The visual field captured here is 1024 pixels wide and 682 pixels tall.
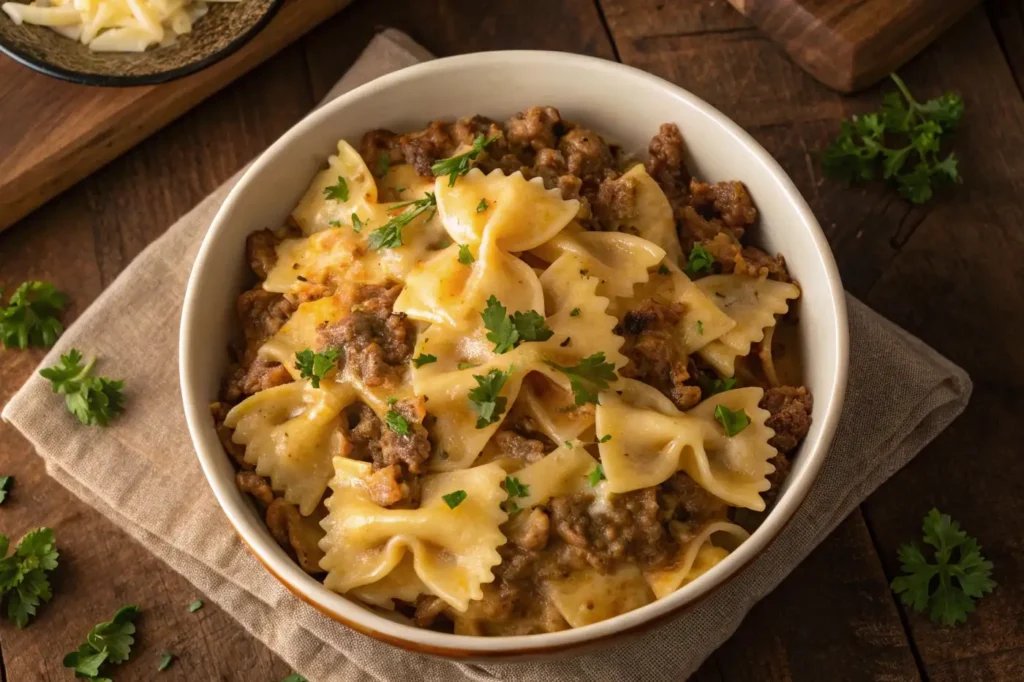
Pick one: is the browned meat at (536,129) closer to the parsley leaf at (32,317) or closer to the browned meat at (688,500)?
the browned meat at (688,500)

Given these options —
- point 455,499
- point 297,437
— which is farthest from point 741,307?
point 297,437

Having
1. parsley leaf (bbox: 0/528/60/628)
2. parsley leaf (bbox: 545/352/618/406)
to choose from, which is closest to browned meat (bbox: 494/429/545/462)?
parsley leaf (bbox: 545/352/618/406)

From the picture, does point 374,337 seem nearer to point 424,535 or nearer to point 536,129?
point 424,535

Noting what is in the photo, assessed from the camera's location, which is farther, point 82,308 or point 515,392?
point 82,308

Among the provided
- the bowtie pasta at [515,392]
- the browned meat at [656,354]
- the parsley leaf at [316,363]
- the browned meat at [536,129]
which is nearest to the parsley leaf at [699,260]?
the bowtie pasta at [515,392]

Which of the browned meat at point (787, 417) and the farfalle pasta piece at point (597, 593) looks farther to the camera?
the browned meat at point (787, 417)

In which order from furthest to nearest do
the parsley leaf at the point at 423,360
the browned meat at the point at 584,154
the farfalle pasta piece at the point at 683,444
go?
the browned meat at the point at 584,154 → the parsley leaf at the point at 423,360 → the farfalle pasta piece at the point at 683,444

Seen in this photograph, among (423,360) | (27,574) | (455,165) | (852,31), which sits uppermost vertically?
(455,165)
